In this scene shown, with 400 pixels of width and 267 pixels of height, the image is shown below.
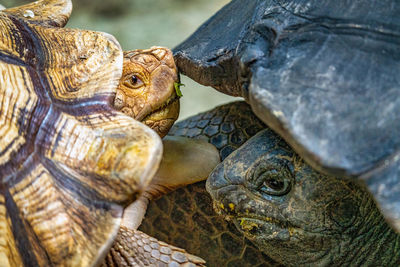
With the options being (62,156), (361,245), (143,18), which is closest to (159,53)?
(62,156)

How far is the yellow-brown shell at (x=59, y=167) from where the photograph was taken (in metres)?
1.04

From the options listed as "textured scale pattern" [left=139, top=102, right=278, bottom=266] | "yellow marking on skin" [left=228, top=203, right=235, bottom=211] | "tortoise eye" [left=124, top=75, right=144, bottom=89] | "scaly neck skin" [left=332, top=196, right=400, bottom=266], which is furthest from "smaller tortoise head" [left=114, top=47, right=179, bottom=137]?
"scaly neck skin" [left=332, top=196, right=400, bottom=266]

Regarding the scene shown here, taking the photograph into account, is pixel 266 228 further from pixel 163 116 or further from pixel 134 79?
pixel 134 79

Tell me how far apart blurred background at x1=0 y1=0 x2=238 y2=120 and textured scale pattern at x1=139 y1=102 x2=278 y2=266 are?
2.39m

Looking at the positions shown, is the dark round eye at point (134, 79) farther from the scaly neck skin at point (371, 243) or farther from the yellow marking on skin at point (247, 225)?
the scaly neck skin at point (371, 243)

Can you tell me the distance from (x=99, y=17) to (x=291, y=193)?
3.79 meters

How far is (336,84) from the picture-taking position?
0.94 metres

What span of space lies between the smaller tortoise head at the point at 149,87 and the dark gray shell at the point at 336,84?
410 mm

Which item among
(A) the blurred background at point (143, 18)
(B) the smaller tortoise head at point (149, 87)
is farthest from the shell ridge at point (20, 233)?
(A) the blurred background at point (143, 18)

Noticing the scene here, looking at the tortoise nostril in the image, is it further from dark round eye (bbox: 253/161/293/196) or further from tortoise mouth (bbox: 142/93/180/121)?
dark round eye (bbox: 253/161/293/196)

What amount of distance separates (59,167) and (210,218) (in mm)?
691

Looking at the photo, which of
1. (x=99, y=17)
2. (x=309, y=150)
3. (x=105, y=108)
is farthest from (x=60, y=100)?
(x=99, y=17)

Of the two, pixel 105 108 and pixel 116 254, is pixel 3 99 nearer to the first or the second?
pixel 105 108

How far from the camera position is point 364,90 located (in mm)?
924
